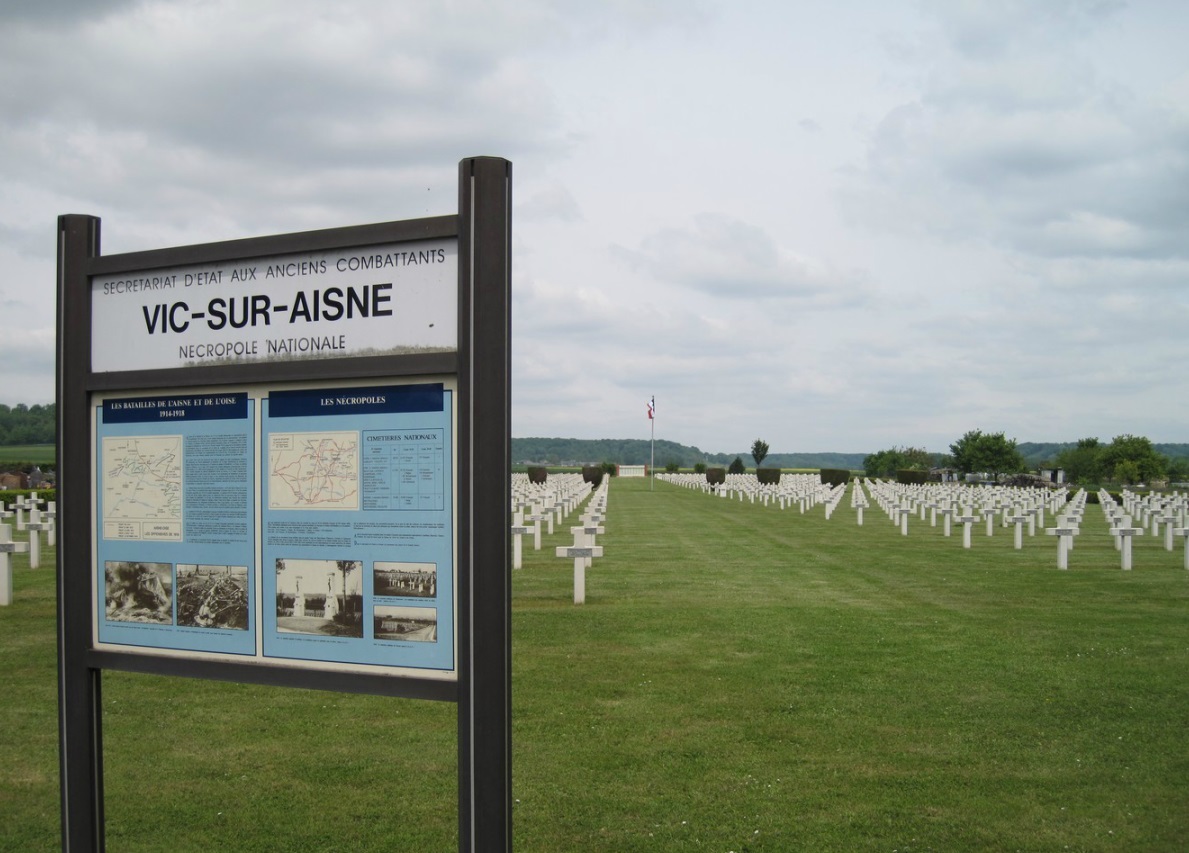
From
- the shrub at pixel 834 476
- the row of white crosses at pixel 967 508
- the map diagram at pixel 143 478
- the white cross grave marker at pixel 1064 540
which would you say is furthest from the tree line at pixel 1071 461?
the map diagram at pixel 143 478

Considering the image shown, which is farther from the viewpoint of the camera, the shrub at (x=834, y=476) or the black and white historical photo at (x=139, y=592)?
the shrub at (x=834, y=476)

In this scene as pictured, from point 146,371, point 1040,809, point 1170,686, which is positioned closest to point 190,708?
point 146,371

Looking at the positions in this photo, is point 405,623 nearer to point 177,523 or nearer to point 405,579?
point 405,579

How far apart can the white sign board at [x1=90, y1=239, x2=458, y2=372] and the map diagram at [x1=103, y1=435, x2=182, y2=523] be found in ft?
1.09

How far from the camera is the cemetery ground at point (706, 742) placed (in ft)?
16.9

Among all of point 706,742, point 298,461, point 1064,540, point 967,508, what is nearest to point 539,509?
point 967,508

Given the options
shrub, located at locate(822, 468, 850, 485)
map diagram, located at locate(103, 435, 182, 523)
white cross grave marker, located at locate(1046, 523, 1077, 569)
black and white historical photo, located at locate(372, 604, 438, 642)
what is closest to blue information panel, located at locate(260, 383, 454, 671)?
black and white historical photo, located at locate(372, 604, 438, 642)

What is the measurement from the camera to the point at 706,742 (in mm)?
6574

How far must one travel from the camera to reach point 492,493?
3473mm

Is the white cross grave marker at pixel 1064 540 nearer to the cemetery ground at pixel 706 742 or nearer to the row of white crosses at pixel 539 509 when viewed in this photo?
the cemetery ground at pixel 706 742

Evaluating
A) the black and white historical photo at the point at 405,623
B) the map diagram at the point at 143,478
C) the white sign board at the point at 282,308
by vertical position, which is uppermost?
the white sign board at the point at 282,308

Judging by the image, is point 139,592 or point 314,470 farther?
point 139,592

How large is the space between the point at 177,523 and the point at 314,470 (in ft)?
2.49

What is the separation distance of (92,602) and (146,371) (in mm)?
1042
